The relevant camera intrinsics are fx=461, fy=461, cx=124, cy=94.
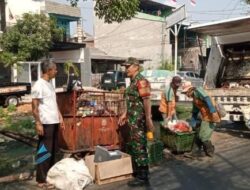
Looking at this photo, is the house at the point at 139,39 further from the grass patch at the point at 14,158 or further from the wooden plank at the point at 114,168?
the wooden plank at the point at 114,168

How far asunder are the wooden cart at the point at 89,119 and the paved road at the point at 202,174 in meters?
0.92

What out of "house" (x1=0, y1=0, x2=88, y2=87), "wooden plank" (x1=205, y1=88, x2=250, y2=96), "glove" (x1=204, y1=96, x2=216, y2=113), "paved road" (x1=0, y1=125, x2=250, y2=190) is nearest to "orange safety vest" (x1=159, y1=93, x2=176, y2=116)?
"glove" (x1=204, y1=96, x2=216, y2=113)

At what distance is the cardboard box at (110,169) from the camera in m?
6.58

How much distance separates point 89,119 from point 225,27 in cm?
505

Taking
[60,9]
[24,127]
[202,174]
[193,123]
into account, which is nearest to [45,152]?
[202,174]

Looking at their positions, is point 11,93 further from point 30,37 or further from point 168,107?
point 168,107

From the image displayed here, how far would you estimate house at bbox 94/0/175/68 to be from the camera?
46844 millimetres

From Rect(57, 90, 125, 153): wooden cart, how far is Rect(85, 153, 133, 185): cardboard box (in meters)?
0.57

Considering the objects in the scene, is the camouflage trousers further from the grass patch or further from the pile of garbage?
the pile of garbage

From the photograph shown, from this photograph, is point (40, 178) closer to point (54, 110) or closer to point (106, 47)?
point (54, 110)

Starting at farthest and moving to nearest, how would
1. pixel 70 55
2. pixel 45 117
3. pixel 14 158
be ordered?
pixel 70 55, pixel 14 158, pixel 45 117

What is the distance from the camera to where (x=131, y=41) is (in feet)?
155

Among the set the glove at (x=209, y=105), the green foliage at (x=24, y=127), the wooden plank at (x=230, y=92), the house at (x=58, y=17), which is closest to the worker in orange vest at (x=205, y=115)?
the glove at (x=209, y=105)

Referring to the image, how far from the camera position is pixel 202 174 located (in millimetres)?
7219
